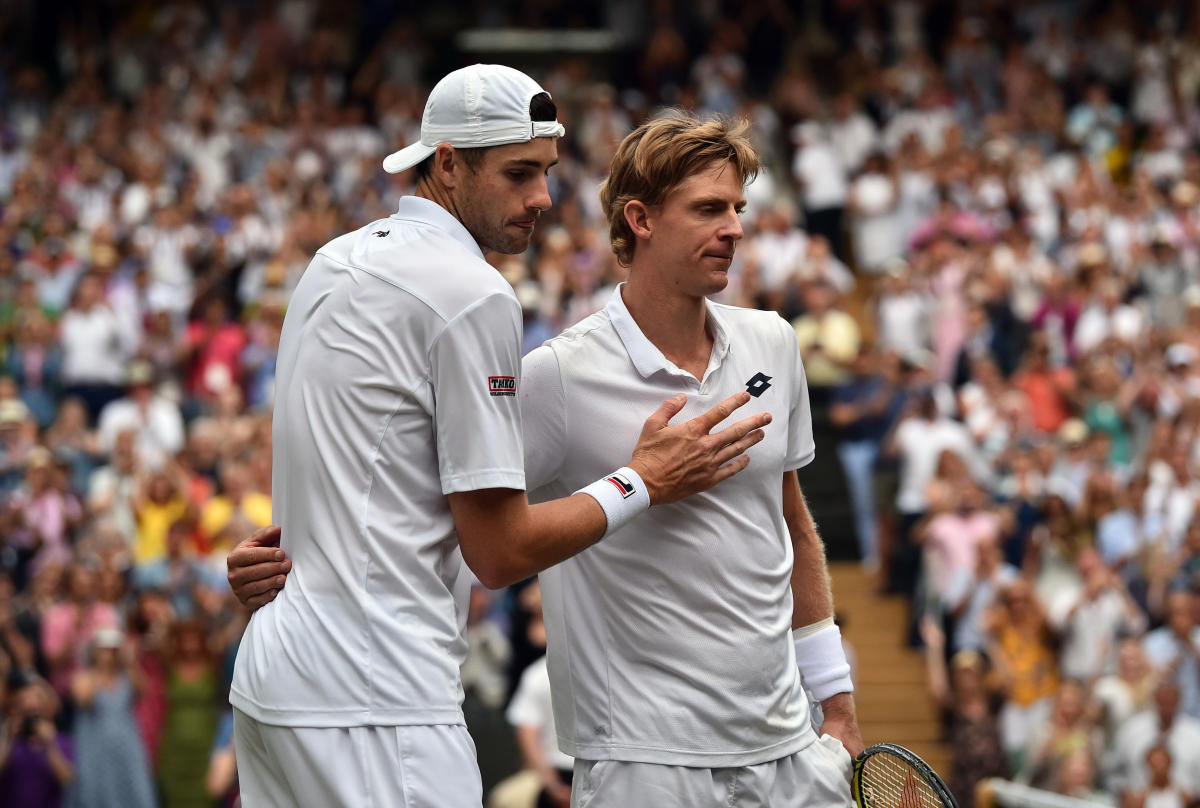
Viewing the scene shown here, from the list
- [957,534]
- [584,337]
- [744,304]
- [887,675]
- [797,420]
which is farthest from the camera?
[744,304]

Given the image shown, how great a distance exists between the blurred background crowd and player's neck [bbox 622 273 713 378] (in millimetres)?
5116

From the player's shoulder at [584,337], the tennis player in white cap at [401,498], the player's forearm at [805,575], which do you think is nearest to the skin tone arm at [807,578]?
the player's forearm at [805,575]

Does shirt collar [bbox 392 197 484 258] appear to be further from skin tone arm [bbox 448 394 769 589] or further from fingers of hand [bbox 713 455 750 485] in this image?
fingers of hand [bbox 713 455 750 485]

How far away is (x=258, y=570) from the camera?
11.3 feet

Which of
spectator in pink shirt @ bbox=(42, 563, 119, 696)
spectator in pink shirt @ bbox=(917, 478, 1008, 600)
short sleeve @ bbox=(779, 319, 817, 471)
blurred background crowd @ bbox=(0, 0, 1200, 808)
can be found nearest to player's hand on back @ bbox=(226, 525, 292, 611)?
short sleeve @ bbox=(779, 319, 817, 471)

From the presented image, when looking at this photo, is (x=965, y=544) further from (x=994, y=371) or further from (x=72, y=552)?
(x=72, y=552)

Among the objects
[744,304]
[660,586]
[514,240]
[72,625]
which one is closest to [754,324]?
[660,586]

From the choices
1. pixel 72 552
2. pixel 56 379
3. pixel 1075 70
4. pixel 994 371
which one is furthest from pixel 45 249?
pixel 1075 70

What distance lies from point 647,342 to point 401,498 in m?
0.85

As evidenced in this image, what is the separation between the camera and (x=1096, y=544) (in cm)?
1221

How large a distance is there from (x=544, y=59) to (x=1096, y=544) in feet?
42.8

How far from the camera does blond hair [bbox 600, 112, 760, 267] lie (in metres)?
4.00

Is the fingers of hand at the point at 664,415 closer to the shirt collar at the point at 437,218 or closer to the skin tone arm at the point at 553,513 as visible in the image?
the skin tone arm at the point at 553,513

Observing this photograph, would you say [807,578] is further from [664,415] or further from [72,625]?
[72,625]
